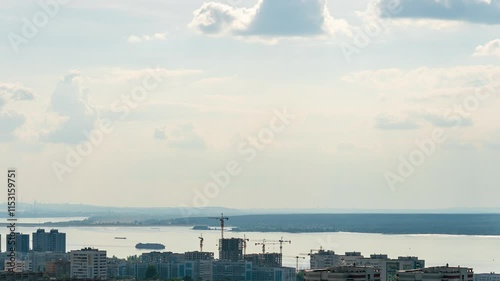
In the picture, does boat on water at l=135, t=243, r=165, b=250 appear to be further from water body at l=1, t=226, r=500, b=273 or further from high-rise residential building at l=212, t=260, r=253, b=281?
high-rise residential building at l=212, t=260, r=253, b=281

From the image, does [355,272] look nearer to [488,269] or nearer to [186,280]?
[186,280]

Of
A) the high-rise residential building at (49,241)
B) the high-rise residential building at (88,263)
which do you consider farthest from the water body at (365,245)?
the high-rise residential building at (88,263)

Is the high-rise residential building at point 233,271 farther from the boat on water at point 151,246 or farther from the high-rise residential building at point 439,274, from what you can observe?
the boat on water at point 151,246

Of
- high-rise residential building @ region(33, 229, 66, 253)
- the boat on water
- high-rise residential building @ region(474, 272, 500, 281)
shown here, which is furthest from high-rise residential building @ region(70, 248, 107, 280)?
the boat on water

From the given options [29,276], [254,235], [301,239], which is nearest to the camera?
[29,276]

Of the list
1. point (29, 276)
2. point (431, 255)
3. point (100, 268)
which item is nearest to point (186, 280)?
point (100, 268)

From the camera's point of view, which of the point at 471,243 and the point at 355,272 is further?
the point at 471,243

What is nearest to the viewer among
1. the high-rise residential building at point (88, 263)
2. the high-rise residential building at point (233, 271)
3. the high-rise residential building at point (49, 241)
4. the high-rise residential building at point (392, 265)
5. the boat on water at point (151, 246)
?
the high-rise residential building at point (392, 265)

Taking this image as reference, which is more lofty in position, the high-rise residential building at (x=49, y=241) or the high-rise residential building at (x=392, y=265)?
the high-rise residential building at (x=49, y=241)
